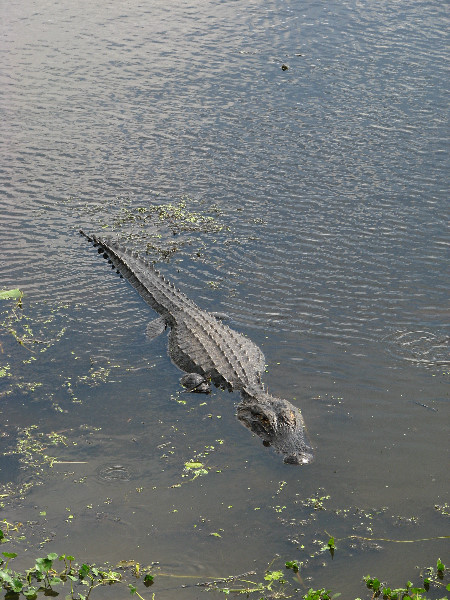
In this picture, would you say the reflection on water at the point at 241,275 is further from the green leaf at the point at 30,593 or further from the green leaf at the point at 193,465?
the green leaf at the point at 30,593

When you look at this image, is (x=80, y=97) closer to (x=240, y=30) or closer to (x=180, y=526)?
(x=240, y=30)

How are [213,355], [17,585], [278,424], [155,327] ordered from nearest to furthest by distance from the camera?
[17,585] → [278,424] → [213,355] → [155,327]

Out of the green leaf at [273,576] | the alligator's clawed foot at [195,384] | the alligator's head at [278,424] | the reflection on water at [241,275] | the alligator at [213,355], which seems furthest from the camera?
the alligator's clawed foot at [195,384]

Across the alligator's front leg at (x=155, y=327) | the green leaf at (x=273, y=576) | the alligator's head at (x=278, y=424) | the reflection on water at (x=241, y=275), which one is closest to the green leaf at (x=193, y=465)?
the reflection on water at (x=241, y=275)

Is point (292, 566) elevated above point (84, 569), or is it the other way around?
point (84, 569)

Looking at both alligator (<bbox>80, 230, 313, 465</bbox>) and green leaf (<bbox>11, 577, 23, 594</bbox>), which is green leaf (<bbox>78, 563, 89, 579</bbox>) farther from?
alligator (<bbox>80, 230, 313, 465</bbox>)

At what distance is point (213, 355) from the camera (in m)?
9.76

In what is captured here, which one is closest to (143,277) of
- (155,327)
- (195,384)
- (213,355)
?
(155,327)

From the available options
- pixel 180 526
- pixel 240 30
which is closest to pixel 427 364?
pixel 180 526

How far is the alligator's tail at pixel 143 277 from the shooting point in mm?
10914

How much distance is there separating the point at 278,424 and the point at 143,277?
164 inches

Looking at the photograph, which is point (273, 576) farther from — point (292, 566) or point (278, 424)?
point (278, 424)

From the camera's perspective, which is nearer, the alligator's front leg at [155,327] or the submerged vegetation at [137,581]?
the submerged vegetation at [137,581]

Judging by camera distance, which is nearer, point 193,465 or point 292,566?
point 292,566
